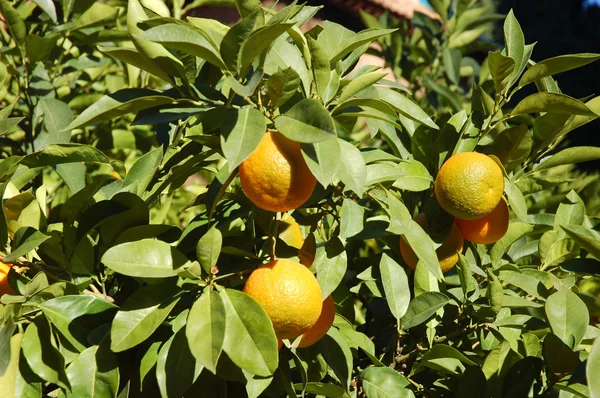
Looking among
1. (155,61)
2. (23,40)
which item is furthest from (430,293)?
(23,40)

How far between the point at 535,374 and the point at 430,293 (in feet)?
0.60

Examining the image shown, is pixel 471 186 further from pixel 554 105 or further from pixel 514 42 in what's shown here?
pixel 514 42

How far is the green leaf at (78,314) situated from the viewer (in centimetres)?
78

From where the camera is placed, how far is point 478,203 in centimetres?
87

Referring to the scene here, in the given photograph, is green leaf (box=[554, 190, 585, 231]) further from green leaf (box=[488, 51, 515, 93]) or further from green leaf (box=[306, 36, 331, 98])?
green leaf (box=[306, 36, 331, 98])

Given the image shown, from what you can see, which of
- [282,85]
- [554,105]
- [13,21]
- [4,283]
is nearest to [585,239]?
[554,105]

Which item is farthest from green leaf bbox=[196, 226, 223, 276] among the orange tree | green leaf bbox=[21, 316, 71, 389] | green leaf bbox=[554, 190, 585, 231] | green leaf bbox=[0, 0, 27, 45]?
green leaf bbox=[0, 0, 27, 45]

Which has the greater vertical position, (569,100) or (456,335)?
(569,100)

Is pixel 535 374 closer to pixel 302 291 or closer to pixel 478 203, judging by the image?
pixel 478 203

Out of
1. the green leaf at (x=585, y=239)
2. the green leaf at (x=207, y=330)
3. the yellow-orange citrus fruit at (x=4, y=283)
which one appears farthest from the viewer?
the yellow-orange citrus fruit at (x=4, y=283)

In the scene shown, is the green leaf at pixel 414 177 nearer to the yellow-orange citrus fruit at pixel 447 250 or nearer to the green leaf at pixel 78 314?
the yellow-orange citrus fruit at pixel 447 250

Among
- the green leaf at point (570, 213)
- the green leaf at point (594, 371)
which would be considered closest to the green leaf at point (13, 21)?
the green leaf at point (570, 213)

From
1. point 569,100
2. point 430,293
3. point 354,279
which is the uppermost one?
point 569,100

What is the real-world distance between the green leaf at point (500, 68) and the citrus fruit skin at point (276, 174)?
1.20 ft
